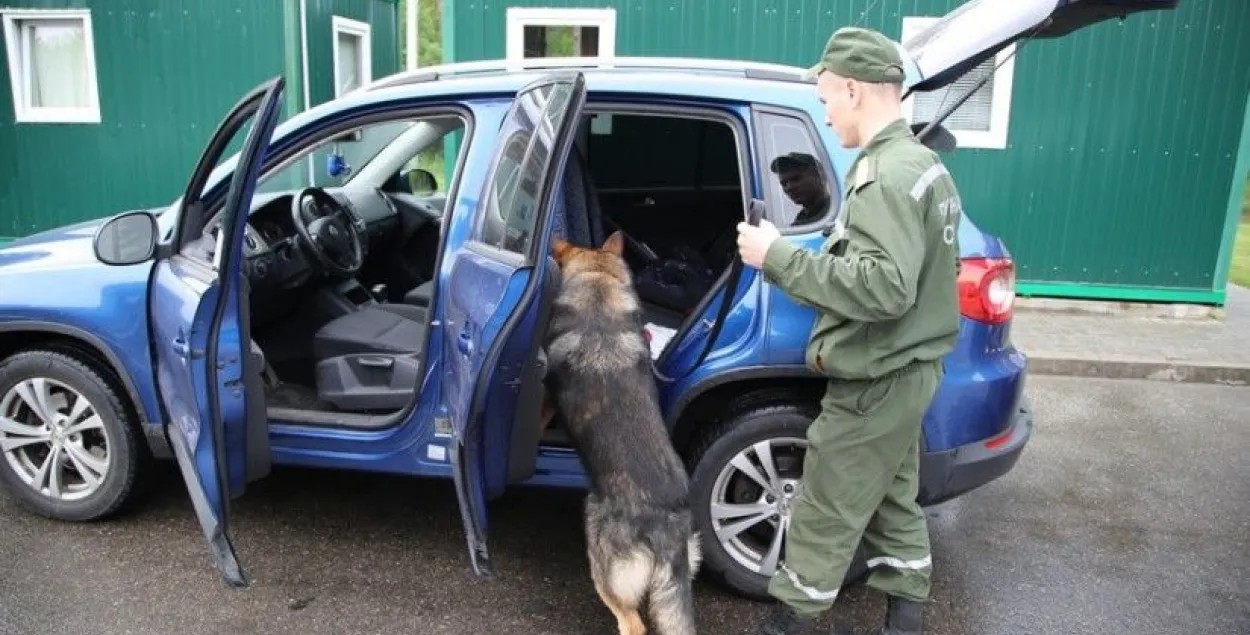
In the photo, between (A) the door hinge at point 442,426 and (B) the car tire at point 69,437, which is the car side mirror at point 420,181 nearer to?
(B) the car tire at point 69,437

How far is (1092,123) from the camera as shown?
755 centimetres

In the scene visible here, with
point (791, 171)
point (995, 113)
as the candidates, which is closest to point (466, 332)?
point (791, 171)

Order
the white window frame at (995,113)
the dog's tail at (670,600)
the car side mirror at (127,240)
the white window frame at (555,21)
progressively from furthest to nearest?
the white window frame at (555,21) < the white window frame at (995,113) < the car side mirror at (127,240) < the dog's tail at (670,600)

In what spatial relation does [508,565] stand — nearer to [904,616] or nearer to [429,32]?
[904,616]

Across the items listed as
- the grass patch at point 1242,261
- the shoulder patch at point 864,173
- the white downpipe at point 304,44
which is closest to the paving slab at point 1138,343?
the grass patch at point 1242,261

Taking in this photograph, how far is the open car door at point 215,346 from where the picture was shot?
9.12 feet

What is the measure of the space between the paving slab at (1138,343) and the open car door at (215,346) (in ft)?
16.9

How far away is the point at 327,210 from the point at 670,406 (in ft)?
6.40

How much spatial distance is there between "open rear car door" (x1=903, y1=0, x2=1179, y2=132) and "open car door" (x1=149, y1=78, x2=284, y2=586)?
194 cm

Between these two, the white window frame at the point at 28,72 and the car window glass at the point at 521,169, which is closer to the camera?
the car window glass at the point at 521,169

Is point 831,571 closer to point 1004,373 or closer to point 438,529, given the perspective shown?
point 1004,373

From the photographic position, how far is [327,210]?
4156 millimetres

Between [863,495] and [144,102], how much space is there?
8.06 metres

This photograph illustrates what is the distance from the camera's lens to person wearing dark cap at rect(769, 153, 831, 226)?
9.91 ft
